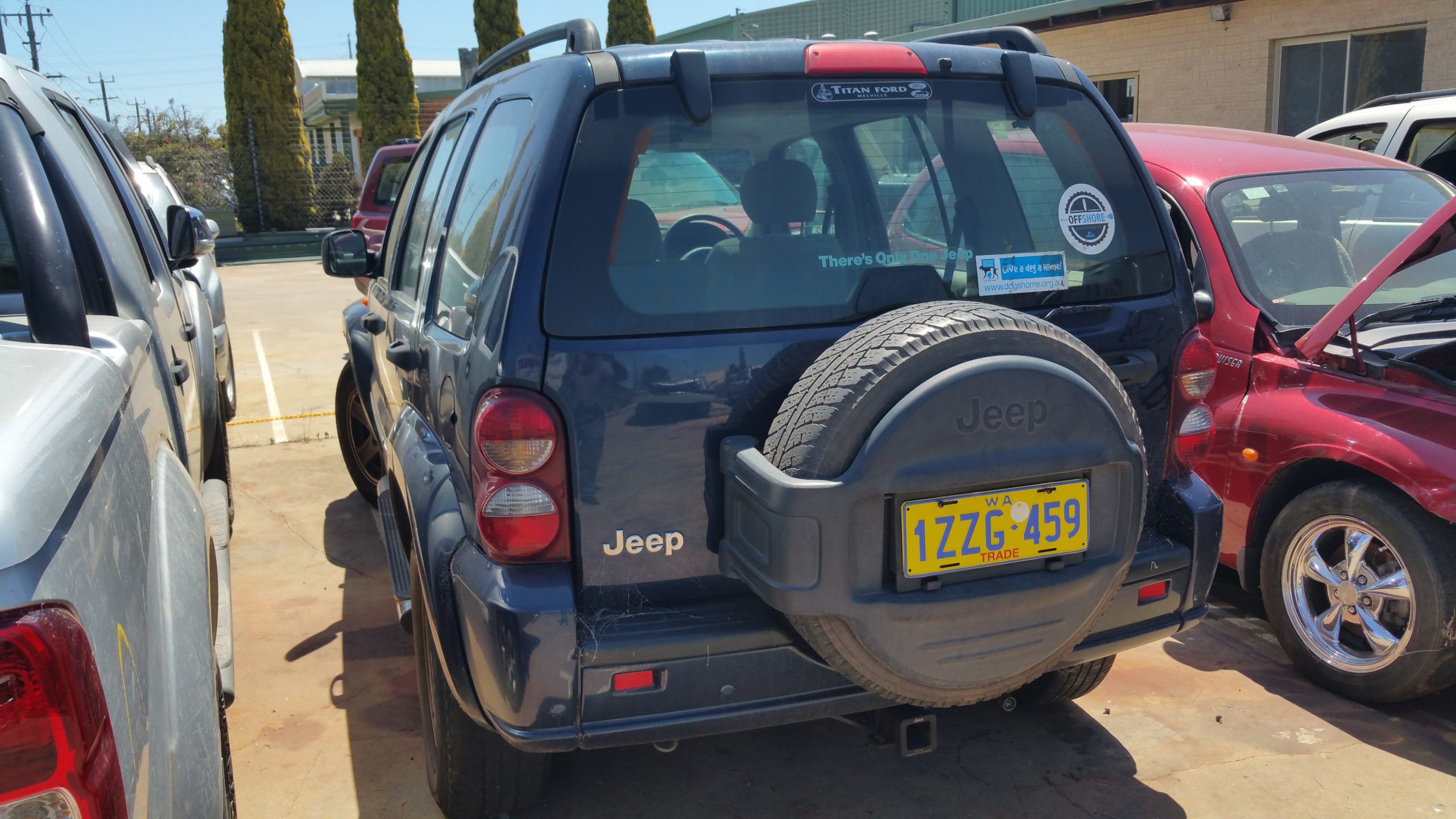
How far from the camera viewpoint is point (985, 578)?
2.30 meters

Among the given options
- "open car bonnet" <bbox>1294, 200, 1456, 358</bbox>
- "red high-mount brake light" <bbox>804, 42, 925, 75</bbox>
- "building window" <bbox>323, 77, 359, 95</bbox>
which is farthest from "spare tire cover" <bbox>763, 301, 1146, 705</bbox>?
"building window" <bbox>323, 77, 359, 95</bbox>

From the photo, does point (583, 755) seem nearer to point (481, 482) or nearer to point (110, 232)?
point (481, 482)

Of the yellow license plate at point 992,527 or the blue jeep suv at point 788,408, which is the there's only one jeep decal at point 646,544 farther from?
the yellow license plate at point 992,527

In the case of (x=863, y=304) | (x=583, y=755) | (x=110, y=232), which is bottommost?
(x=583, y=755)

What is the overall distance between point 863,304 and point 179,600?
158cm

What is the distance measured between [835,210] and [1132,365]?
870mm

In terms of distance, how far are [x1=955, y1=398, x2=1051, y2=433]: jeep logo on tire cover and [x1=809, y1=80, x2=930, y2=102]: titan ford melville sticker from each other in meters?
0.87

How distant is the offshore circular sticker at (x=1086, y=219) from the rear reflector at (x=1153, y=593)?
0.86 metres

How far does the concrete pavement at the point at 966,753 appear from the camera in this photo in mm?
3039

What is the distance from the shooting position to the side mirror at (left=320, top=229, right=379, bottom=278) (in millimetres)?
4273

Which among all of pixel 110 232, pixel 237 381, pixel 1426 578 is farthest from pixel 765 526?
pixel 237 381

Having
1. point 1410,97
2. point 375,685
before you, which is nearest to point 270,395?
point 375,685

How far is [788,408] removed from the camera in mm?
2330

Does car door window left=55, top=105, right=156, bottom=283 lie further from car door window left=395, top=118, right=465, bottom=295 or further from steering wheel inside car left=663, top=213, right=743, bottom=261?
steering wheel inside car left=663, top=213, right=743, bottom=261
